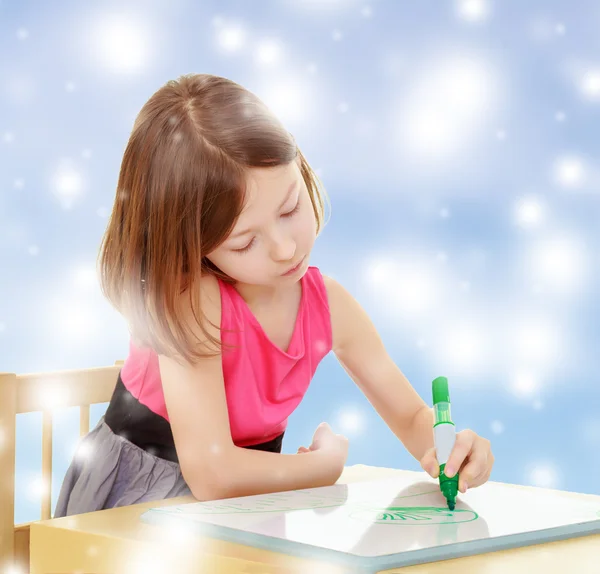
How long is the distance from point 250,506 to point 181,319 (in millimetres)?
220

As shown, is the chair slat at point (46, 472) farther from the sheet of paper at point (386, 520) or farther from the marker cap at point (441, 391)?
the marker cap at point (441, 391)

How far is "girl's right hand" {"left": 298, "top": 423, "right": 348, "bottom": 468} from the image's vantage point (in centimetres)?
81

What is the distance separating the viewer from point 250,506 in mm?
648

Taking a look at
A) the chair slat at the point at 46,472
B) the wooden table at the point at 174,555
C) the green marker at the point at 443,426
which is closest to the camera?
the wooden table at the point at 174,555

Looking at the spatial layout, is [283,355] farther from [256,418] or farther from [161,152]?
[161,152]

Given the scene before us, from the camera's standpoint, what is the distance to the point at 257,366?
2.94ft

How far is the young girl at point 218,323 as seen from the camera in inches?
30.4

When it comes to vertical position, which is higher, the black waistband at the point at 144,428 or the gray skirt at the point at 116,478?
the black waistband at the point at 144,428

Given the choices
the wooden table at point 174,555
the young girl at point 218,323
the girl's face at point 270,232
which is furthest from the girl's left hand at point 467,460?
the girl's face at point 270,232

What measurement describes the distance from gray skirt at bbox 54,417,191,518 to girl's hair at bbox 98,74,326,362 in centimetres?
13

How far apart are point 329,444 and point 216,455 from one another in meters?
0.12

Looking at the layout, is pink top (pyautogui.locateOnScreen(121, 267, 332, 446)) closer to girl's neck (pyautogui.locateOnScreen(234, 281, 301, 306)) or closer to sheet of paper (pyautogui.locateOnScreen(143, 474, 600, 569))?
girl's neck (pyautogui.locateOnScreen(234, 281, 301, 306))

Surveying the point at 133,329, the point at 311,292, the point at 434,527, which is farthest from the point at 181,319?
the point at 434,527

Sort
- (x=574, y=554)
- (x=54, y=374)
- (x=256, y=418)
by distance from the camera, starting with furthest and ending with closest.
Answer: (x=54, y=374), (x=256, y=418), (x=574, y=554)
